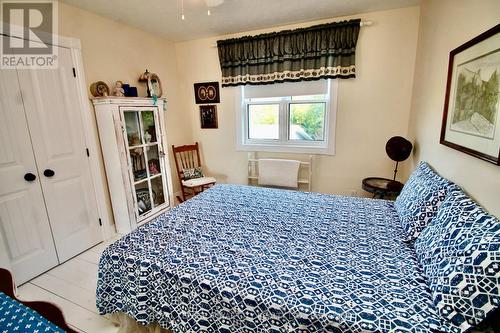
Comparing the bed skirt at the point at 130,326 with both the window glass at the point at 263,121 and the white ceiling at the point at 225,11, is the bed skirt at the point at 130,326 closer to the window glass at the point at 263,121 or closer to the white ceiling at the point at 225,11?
the white ceiling at the point at 225,11

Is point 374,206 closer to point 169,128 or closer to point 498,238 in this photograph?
point 498,238

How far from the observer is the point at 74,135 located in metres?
2.30

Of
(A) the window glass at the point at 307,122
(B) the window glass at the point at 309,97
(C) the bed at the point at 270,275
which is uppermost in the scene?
(B) the window glass at the point at 309,97

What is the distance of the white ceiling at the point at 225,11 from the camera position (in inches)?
90.6

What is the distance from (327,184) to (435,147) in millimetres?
1398

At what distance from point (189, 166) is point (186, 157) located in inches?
6.0

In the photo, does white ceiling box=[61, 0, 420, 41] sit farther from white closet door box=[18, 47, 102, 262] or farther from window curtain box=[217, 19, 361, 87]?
white closet door box=[18, 47, 102, 262]

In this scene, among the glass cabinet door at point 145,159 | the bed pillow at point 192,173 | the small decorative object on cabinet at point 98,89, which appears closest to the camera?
the small decorative object on cabinet at point 98,89

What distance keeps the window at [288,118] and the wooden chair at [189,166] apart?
2.37 feet

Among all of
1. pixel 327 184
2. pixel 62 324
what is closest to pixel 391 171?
pixel 327 184

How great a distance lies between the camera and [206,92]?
353 centimetres

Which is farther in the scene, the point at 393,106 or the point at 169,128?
the point at 169,128

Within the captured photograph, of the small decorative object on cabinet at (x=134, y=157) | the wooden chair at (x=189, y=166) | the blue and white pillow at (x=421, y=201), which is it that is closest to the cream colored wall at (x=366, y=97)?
the wooden chair at (x=189, y=166)

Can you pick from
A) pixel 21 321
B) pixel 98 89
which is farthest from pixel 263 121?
pixel 21 321
